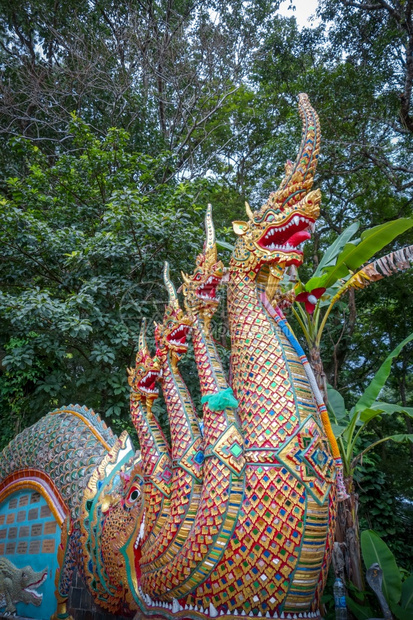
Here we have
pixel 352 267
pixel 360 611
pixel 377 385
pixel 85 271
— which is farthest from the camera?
pixel 85 271

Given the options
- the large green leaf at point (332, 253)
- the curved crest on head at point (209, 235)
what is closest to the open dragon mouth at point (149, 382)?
the curved crest on head at point (209, 235)

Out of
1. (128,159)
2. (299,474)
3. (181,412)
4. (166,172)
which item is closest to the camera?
(299,474)

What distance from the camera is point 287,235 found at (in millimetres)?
2961

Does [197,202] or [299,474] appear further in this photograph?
[197,202]

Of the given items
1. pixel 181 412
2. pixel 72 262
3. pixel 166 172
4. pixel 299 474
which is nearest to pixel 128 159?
pixel 166 172

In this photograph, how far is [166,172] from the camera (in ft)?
28.3

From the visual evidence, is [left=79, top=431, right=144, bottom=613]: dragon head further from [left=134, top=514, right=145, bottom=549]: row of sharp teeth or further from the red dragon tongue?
the red dragon tongue

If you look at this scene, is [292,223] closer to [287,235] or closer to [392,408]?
[287,235]

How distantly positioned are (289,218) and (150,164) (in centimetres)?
580

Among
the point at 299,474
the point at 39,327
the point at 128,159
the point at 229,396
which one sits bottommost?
the point at 299,474

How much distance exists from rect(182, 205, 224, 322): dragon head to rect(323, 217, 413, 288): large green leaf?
143 centimetres

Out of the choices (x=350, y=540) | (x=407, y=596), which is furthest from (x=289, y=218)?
(x=350, y=540)

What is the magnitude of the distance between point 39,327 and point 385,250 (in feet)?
20.5

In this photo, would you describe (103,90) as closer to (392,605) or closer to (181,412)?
(181,412)
